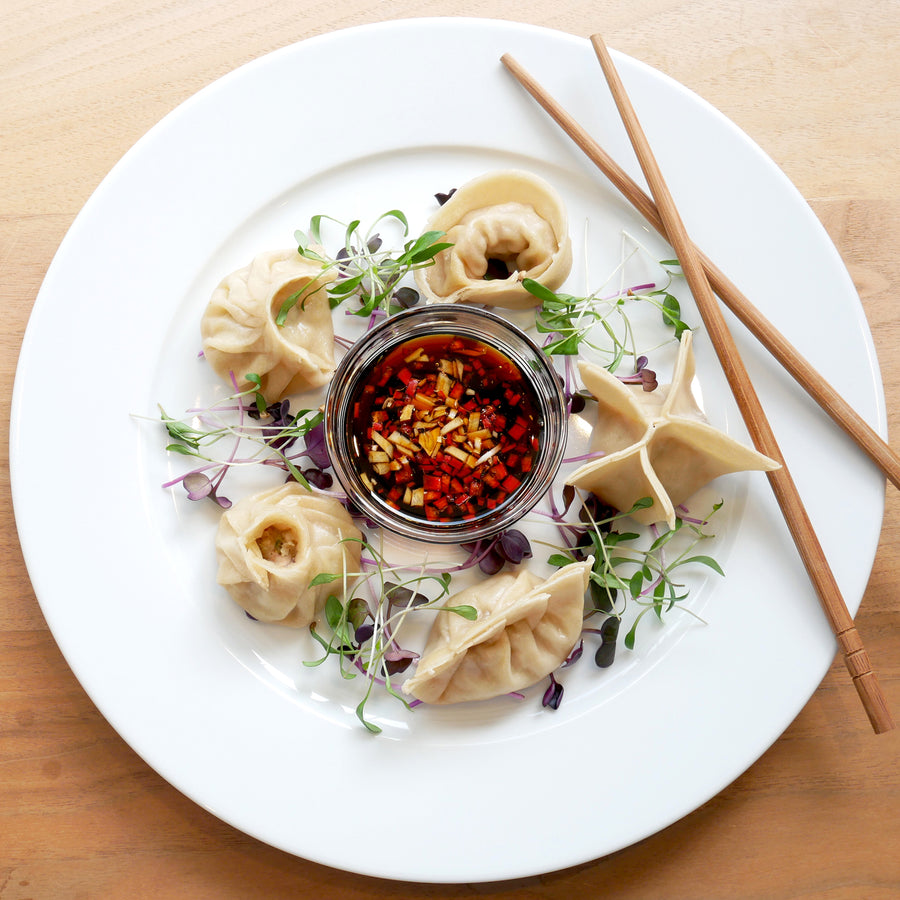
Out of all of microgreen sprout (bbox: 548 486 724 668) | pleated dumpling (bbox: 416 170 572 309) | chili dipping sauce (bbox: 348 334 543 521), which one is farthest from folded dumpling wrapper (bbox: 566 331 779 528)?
pleated dumpling (bbox: 416 170 572 309)

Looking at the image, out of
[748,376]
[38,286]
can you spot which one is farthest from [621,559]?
[38,286]

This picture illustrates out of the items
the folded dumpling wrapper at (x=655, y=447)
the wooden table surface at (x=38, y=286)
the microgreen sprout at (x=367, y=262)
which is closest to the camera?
the folded dumpling wrapper at (x=655, y=447)

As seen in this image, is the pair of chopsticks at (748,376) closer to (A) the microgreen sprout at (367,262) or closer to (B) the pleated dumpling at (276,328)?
(A) the microgreen sprout at (367,262)

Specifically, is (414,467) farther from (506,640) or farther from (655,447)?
(655,447)

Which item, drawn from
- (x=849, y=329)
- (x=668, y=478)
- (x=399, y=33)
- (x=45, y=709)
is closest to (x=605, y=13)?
(x=399, y=33)

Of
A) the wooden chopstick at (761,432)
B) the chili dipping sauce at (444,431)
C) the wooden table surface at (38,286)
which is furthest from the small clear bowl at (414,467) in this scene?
the wooden table surface at (38,286)

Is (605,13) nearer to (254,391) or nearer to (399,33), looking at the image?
(399,33)
